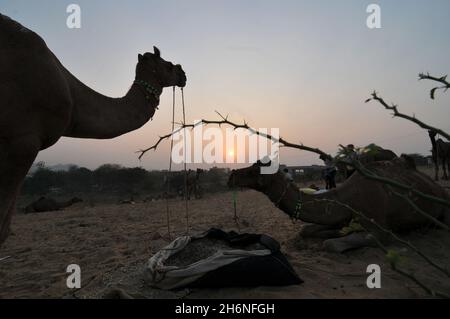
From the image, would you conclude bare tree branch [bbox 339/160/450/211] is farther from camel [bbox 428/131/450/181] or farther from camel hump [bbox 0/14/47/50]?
camel [bbox 428/131/450/181]

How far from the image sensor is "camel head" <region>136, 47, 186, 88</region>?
4883 millimetres

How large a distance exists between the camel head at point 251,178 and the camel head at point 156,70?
1.53 meters

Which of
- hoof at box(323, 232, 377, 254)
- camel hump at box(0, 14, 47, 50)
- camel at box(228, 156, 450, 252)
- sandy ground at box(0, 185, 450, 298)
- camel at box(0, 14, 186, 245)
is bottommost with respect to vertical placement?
sandy ground at box(0, 185, 450, 298)

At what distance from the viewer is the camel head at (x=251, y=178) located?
4984mm

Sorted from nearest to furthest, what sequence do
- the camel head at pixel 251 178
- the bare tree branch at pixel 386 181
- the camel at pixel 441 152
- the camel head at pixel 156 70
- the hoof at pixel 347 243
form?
the bare tree branch at pixel 386 181, the hoof at pixel 347 243, the camel head at pixel 156 70, the camel head at pixel 251 178, the camel at pixel 441 152

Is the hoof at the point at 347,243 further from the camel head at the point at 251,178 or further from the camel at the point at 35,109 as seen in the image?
the camel at the point at 35,109

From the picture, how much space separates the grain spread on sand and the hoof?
1.15m

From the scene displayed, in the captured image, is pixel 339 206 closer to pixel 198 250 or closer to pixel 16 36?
pixel 198 250

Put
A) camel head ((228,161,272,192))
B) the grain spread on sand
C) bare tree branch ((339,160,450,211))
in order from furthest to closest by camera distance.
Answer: camel head ((228,161,272,192)) → the grain spread on sand → bare tree branch ((339,160,450,211))

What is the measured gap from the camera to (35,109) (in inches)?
133

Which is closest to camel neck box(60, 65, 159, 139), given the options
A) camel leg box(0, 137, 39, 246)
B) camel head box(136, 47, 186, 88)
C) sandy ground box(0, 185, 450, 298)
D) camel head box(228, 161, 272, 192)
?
camel head box(136, 47, 186, 88)

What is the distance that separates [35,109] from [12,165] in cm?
57

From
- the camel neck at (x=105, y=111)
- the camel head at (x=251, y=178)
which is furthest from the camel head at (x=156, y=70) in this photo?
the camel head at (x=251, y=178)
